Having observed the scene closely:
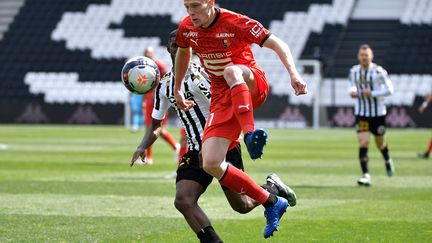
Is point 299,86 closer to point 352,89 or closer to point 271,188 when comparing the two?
point 271,188

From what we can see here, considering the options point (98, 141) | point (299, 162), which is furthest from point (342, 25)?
point (299, 162)

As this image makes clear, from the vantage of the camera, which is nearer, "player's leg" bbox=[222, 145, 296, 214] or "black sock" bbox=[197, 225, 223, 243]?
"black sock" bbox=[197, 225, 223, 243]

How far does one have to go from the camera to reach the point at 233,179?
7172 mm

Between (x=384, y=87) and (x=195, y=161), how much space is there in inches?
334

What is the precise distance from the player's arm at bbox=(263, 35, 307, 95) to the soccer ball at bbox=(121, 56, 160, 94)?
150cm

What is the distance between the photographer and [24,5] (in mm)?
49500

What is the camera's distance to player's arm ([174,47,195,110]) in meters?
7.57

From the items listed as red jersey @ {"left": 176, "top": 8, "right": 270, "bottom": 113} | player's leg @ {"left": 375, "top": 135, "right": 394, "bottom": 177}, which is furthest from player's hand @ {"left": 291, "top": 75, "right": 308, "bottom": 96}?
player's leg @ {"left": 375, "top": 135, "right": 394, "bottom": 177}

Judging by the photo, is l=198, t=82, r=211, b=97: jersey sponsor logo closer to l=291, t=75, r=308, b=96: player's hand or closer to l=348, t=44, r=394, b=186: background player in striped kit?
l=291, t=75, r=308, b=96: player's hand

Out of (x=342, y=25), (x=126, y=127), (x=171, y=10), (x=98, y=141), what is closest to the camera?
(x=98, y=141)

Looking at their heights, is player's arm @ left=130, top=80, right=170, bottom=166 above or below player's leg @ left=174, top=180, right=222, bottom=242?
above

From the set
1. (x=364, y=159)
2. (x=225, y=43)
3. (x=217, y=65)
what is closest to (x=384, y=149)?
(x=364, y=159)

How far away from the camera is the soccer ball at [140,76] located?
8.26 meters

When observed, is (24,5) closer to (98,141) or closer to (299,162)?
(98,141)
